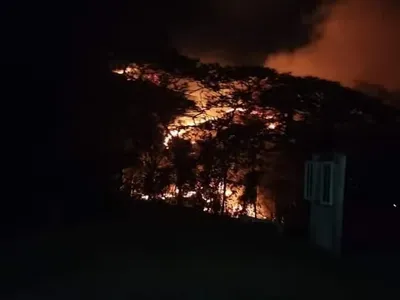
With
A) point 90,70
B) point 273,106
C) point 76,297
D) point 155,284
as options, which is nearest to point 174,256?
point 155,284

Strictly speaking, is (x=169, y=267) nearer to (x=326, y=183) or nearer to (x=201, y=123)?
(x=326, y=183)

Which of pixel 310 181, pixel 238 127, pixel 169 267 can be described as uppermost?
pixel 238 127

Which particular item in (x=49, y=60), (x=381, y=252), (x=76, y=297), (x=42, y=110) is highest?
(x=49, y=60)

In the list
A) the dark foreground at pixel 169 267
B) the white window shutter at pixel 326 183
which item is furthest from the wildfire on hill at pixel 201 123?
the white window shutter at pixel 326 183

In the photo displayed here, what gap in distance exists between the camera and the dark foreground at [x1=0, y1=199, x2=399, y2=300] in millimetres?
7551

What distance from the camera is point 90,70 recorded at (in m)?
10.9

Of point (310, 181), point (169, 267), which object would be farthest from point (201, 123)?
point (169, 267)

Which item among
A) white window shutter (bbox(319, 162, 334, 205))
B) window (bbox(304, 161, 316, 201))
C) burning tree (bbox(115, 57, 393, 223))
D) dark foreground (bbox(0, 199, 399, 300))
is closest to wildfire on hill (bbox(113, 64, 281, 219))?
burning tree (bbox(115, 57, 393, 223))

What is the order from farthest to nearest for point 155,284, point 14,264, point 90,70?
1. point 90,70
2. point 14,264
3. point 155,284

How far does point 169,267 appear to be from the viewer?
Result: 28.5 ft

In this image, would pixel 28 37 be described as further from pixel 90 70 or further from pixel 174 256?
pixel 174 256

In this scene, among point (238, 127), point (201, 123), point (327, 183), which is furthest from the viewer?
point (201, 123)

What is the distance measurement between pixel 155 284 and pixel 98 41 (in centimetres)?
457

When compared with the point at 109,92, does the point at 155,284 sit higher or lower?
lower
